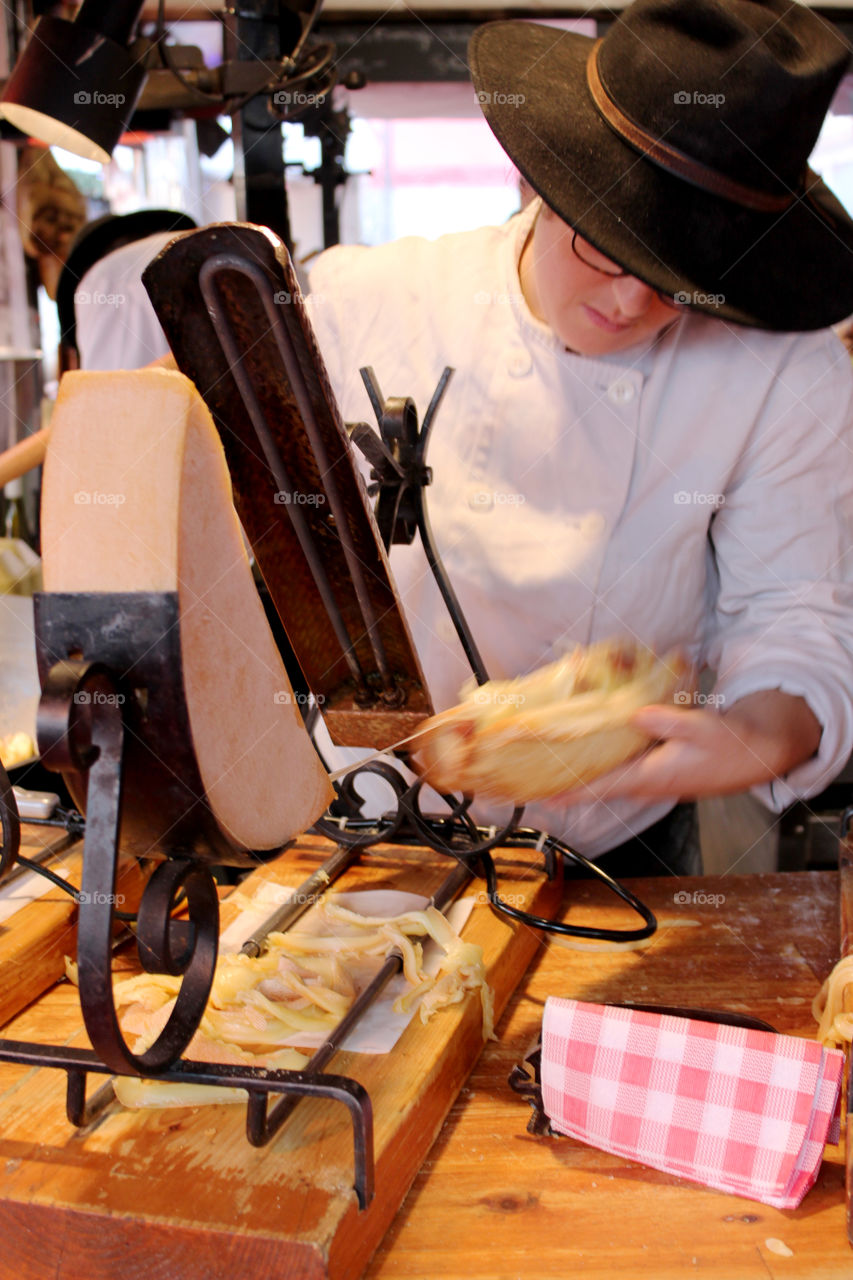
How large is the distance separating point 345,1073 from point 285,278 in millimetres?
717

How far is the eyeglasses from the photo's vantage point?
1.36m

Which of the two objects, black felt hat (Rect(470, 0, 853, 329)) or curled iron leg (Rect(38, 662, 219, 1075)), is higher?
black felt hat (Rect(470, 0, 853, 329))

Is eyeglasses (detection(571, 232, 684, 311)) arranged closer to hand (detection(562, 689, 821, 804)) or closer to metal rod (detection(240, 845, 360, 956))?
hand (detection(562, 689, 821, 804))

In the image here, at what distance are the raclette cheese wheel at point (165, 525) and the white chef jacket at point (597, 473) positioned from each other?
747 millimetres

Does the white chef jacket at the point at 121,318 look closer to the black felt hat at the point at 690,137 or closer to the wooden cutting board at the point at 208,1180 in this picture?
the black felt hat at the point at 690,137

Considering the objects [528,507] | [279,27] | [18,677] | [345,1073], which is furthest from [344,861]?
[279,27]

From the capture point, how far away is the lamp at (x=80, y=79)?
1719 mm

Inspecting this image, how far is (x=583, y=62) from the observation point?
152 cm

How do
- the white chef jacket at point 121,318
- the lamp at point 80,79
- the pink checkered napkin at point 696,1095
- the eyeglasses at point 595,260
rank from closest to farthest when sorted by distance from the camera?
the pink checkered napkin at point 696,1095 < the eyeglasses at point 595,260 < the lamp at point 80,79 < the white chef jacket at point 121,318

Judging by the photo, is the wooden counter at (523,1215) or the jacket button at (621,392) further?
the jacket button at (621,392)

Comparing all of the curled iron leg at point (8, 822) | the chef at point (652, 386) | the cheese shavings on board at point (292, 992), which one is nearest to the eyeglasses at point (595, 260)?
the chef at point (652, 386)

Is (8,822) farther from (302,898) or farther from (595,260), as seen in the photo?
(595,260)

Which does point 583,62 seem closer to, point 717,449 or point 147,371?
point 717,449

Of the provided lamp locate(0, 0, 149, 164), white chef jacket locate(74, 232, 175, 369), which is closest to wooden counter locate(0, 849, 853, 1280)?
lamp locate(0, 0, 149, 164)
